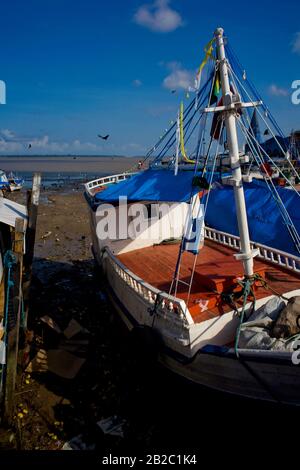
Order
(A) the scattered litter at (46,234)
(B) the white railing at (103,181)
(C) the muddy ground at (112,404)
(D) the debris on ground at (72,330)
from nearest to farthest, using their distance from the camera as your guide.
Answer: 1. (C) the muddy ground at (112,404)
2. (D) the debris on ground at (72,330)
3. (B) the white railing at (103,181)
4. (A) the scattered litter at (46,234)

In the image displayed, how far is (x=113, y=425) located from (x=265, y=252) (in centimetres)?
607

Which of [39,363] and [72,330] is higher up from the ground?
[72,330]

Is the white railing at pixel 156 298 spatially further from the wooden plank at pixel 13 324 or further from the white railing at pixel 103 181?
the white railing at pixel 103 181

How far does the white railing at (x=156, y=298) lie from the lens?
623 centimetres

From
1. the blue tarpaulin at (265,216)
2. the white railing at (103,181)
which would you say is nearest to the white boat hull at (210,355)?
the blue tarpaulin at (265,216)

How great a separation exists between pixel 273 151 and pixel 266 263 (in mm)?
50268

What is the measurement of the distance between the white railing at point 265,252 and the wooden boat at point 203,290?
0.05m

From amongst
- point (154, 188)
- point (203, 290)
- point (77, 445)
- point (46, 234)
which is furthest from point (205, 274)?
point (46, 234)

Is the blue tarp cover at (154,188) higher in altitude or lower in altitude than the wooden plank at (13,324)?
higher

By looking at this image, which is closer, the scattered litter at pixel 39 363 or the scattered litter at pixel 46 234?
the scattered litter at pixel 39 363

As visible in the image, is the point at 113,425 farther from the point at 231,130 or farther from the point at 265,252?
the point at 231,130

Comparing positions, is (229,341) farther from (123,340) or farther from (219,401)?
(123,340)

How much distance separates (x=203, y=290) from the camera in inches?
296

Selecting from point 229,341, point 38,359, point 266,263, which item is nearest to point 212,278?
point 229,341
